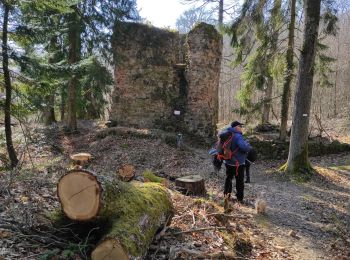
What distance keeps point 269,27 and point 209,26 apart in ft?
11.4

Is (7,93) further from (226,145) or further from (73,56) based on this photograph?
(73,56)

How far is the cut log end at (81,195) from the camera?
13.1 ft

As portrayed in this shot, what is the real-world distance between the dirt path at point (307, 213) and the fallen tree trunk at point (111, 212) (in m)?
2.59

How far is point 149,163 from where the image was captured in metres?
13.9

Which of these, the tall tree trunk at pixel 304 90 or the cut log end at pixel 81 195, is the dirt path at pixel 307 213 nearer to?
the tall tree trunk at pixel 304 90

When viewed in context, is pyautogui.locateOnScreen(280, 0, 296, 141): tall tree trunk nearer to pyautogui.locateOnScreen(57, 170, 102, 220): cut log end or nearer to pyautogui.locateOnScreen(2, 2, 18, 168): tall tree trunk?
pyautogui.locateOnScreen(2, 2, 18, 168): tall tree trunk

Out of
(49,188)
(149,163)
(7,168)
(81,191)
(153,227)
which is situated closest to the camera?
Result: (81,191)

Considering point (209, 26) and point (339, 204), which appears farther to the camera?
point (209, 26)

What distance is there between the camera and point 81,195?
4023 millimetres

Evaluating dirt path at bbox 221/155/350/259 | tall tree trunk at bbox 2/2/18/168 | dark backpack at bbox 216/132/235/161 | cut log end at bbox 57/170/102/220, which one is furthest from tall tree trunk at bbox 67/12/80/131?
cut log end at bbox 57/170/102/220

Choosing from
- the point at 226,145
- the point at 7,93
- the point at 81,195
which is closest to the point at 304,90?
the point at 226,145

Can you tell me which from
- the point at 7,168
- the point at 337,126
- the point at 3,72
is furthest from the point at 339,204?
the point at 337,126

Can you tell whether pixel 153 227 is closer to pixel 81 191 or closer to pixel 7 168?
pixel 81 191

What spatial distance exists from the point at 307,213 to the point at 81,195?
5.64 metres
